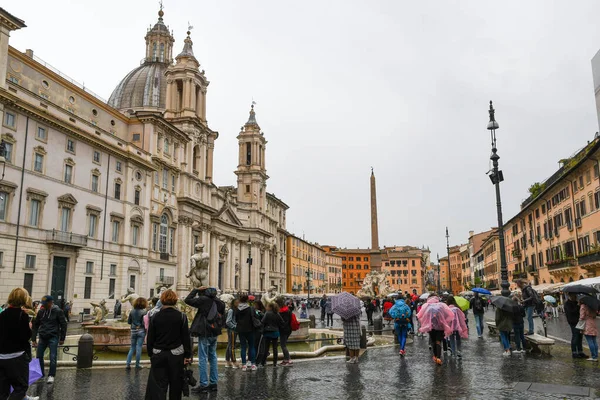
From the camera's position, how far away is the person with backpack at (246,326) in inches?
393

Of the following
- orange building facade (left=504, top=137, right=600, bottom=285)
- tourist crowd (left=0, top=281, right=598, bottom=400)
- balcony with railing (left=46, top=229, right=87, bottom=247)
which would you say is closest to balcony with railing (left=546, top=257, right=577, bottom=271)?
orange building facade (left=504, top=137, right=600, bottom=285)

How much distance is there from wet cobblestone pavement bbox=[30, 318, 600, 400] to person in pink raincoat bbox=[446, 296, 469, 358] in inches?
12.1

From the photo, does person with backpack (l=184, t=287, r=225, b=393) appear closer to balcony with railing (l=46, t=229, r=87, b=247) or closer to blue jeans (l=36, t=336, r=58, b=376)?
blue jeans (l=36, t=336, r=58, b=376)

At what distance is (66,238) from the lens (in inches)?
1243

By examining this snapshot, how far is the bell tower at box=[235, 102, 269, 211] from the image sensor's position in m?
75.1

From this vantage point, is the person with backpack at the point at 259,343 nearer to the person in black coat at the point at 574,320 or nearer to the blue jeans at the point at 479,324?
the person in black coat at the point at 574,320

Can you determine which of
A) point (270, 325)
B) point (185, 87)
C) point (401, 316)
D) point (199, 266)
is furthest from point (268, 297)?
point (185, 87)

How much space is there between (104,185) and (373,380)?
31260mm

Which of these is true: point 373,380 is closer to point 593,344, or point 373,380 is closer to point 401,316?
point 401,316

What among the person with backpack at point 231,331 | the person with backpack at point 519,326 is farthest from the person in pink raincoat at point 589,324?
the person with backpack at point 231,331

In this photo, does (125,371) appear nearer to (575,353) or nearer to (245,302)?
(245,302)

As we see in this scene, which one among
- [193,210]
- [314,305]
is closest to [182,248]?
[193,210]

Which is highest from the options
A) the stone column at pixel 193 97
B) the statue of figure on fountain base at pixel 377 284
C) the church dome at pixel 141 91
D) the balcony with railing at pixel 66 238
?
the church dome at pixel 141 91

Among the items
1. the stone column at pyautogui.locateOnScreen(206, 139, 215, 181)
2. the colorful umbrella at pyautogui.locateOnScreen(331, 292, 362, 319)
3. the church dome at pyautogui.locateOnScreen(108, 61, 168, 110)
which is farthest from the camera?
the church dome at pyautogui.locateOnScreen(108, 61, 168, 110)
